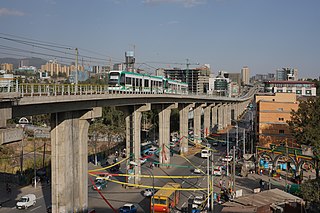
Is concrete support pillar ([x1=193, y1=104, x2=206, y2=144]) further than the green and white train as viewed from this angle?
Yes

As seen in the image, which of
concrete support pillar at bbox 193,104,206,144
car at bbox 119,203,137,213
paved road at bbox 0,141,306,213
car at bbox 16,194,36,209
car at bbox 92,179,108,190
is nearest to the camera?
car at bbox 119,203,137,213

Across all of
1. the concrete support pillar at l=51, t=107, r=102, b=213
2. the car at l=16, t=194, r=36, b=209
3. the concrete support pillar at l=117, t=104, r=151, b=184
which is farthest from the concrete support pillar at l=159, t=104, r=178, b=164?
the concrete support pillar at l=51, t=107, r=102, b=213

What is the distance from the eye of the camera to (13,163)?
52.5 m

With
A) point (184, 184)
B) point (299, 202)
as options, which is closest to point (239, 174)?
point (184, 184)

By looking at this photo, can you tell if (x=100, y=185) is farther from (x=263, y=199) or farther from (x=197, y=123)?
(x=197, y=123)

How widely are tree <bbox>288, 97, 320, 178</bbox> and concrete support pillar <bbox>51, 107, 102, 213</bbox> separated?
27274mm

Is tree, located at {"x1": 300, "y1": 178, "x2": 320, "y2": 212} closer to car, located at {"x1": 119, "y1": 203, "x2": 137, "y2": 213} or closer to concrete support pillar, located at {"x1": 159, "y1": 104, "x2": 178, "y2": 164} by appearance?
car, located at {"x1": 119, "y1": 203, "x2": 137, "y2": 213}

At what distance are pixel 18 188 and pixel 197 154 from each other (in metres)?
32.6

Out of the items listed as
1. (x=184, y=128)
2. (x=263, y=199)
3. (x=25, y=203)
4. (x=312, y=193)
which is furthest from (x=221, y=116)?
(x=263, y=199)

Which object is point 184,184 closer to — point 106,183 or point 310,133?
point 106,183

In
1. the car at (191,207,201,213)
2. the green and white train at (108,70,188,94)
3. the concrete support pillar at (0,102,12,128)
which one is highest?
the green and white train at (108,70,188,94)

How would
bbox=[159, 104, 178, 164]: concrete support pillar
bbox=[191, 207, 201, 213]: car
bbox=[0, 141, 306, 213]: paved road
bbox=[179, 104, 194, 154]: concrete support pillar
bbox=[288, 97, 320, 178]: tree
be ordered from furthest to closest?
1. bbox=[179, 104, 194, 154]: concrete support pillar
2. bbox=[159, 104, 178, 164]: concrete support pillar
3. bbox=[288, 97, 320, 178]: tree
4. bbox=[0, 141, 306, 213]: paved road
5. bbox=[191, 207, 201, 213]: car

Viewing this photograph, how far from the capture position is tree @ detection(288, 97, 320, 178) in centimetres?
4297

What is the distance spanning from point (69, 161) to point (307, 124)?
103 feet
